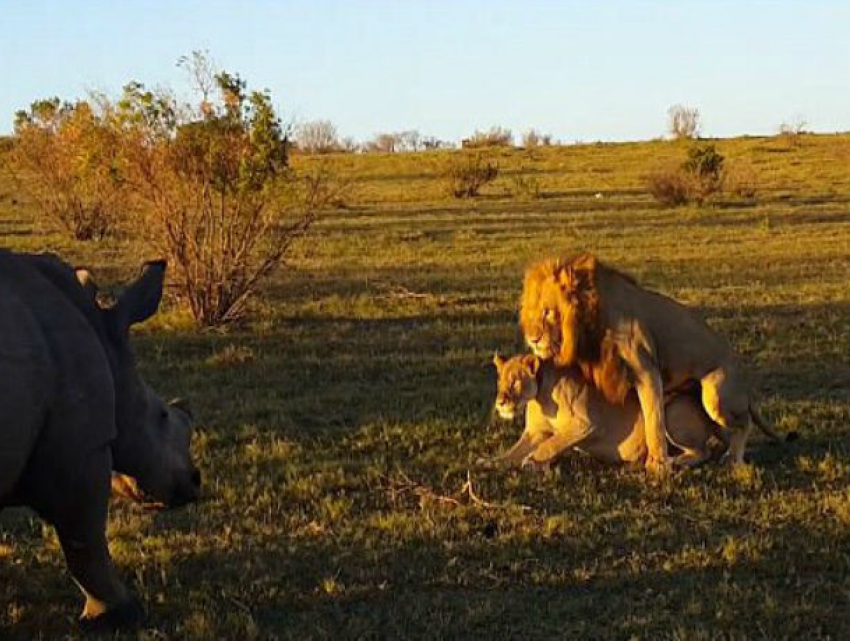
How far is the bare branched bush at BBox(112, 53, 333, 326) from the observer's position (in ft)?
47.6

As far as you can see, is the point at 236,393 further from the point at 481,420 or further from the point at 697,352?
the point at 697,352

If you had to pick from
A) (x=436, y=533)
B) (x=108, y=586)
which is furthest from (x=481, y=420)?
(x=108, y=586)

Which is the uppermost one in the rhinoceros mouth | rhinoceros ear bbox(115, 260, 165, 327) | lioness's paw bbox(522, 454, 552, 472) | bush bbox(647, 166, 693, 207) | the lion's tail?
bush bbox(647, 166, 693, 207)

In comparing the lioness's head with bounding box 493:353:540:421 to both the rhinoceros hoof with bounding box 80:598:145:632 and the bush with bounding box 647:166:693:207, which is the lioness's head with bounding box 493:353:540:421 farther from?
the bush with bounding box 647:166:693:207

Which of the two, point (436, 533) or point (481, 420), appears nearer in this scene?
point (436, 533)

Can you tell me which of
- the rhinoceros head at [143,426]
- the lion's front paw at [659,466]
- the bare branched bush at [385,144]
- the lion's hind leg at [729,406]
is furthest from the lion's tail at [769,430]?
the bare branched bush at [385,144]

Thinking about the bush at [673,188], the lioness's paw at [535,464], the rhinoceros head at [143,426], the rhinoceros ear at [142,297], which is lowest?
the lioness's paw at [535,464]

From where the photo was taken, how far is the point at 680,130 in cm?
7275

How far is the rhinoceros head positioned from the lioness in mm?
2806

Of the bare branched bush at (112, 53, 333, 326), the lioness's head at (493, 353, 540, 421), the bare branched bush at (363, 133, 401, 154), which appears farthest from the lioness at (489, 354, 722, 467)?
the bare branched bush at (363, 133, 401, 154)

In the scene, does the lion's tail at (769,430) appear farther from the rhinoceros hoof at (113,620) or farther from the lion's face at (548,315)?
the rhinoceros hoof at (113,620)

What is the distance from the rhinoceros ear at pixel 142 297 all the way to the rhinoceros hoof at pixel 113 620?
3.99ft

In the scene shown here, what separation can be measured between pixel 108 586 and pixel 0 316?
131 centimetres

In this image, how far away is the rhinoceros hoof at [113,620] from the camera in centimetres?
520
